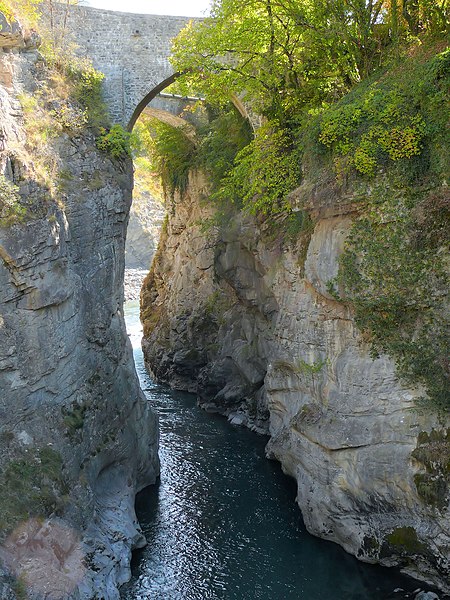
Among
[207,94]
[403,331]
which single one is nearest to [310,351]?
[403,331]

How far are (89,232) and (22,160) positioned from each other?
120 inches

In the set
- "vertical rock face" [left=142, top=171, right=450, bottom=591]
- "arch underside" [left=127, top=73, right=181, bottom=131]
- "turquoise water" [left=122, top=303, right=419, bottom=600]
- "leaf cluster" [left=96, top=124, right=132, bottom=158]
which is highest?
"arch underside" [left=127, top=73, right=181, bottom=131]

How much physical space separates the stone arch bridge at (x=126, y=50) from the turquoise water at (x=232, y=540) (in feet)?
39.3

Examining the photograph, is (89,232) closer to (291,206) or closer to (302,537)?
(291,206)

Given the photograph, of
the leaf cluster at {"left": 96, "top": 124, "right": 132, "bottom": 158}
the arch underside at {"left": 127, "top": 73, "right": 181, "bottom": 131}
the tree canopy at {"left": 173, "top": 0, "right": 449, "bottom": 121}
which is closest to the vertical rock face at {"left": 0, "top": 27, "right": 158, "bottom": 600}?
the leaf cluster at {"left": 96, "top": 124, "right": 132, "bottom": 158}

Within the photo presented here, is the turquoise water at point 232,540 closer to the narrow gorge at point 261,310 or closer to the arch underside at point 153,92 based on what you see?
the narrow gorge at point 261,310

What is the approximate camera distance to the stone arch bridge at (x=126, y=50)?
1945 cm

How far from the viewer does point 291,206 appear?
16359 mm

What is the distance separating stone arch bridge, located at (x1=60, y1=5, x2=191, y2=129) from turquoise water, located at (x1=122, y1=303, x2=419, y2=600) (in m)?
12.0

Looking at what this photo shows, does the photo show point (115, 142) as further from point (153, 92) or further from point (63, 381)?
point (63, 381)

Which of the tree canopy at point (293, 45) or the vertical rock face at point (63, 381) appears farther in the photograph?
the tree canopy at point (293, 45)

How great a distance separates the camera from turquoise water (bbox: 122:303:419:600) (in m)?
13.6

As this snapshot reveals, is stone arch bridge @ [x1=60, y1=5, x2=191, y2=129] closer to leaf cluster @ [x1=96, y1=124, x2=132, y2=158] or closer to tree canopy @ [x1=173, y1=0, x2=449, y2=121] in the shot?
tree canopy @ [x1=173, y1=0, x2=449, y2=121]

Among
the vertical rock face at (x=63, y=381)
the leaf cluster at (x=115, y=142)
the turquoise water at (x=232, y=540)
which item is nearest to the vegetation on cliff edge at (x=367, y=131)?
the leaf cluster at (x=115, y=142)
